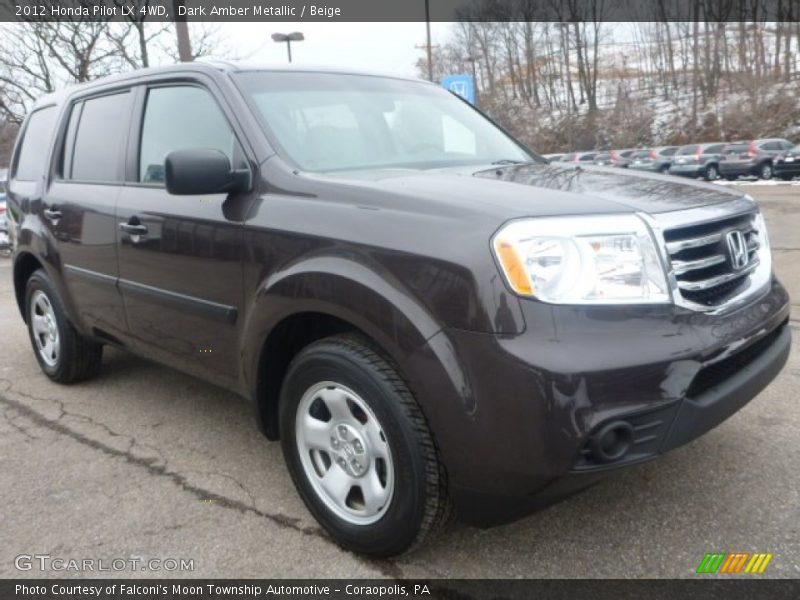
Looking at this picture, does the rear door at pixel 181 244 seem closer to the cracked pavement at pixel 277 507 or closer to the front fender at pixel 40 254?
the cracked pavement at pixel 277 507

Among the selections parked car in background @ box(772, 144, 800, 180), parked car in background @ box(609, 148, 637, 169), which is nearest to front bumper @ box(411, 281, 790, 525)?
parked car in background @ box(772, 144, 800, 180)

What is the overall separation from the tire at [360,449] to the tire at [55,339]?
2.28 m

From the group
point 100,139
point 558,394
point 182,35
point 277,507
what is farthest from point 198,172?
point 182,35

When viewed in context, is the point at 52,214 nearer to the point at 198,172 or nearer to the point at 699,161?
the point at 198,172

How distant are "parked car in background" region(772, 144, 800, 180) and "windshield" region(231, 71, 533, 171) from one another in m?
25.7

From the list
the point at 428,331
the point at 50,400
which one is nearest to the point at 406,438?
the point at 428,331

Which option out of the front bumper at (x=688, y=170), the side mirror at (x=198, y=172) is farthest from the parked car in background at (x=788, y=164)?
the side mirror at (x=198, y=172)

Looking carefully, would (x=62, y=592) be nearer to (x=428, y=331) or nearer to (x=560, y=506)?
(x=428, y=331)

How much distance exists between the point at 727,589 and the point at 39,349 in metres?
4.29

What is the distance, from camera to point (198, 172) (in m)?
2.60

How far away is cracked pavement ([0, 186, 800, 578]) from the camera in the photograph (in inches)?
96.7

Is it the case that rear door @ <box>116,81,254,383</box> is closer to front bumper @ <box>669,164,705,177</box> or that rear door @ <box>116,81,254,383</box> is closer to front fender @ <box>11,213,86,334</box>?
front fender @ <box>11,213,86,334</box>

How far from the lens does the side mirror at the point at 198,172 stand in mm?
2586

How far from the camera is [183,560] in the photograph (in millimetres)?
2545
